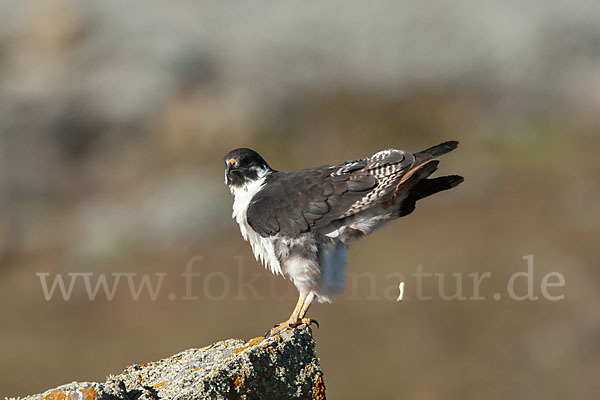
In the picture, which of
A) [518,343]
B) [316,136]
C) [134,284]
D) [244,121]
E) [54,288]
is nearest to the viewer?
[518,343]

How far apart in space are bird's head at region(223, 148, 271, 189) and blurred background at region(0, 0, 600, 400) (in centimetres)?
811

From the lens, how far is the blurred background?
16922mm

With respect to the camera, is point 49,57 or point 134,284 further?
point 49,57

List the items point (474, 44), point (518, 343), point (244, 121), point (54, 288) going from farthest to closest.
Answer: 1. point (474, 44)
2. point (244, 121)
3. point (54, 288)
4. point (518, 343)

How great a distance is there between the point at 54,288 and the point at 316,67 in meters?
16.1

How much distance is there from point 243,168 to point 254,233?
911 mm

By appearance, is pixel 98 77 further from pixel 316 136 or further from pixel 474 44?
pixel 474 44

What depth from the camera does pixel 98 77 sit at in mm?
33938

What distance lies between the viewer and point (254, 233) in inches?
309

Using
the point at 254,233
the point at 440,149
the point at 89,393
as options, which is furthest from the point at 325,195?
the point at 89,393

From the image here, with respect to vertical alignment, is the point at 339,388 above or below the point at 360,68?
below

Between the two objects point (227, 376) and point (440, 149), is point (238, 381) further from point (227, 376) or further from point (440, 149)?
point (440, 149)

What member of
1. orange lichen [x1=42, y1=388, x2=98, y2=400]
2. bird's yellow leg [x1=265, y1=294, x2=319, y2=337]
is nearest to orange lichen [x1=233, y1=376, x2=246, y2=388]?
orange lichen [x1=42, y1=388, x2=98, y2=400]

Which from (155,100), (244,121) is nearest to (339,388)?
(244,121)
